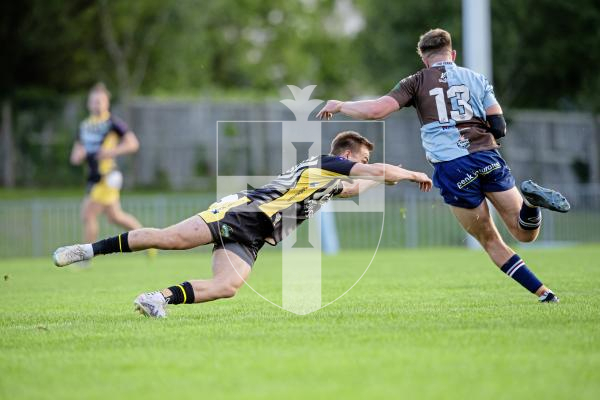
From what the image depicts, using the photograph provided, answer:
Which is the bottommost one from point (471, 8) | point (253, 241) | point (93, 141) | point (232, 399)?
point (232, 399)

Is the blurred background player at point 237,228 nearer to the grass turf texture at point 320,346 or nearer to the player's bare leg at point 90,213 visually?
the grass turf texture at point 320,346

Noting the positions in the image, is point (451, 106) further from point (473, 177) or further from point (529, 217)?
point (529, 217)

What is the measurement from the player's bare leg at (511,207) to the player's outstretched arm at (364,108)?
3.74 feet

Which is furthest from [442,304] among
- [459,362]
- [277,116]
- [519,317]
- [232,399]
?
[277,116]

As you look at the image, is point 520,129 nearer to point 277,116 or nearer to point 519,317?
point 277,116

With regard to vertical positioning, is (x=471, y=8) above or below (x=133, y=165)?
above

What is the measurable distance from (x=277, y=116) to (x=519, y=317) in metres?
23.8

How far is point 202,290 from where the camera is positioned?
24.2ft

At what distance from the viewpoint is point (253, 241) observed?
7.59 meters

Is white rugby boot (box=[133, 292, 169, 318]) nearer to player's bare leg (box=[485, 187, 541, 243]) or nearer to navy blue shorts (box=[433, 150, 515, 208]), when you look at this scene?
navy blue shorts (box=[433, 150, 515, 208])

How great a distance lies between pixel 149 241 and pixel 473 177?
2.60m

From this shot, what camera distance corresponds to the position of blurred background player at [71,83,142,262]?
15.2 m
